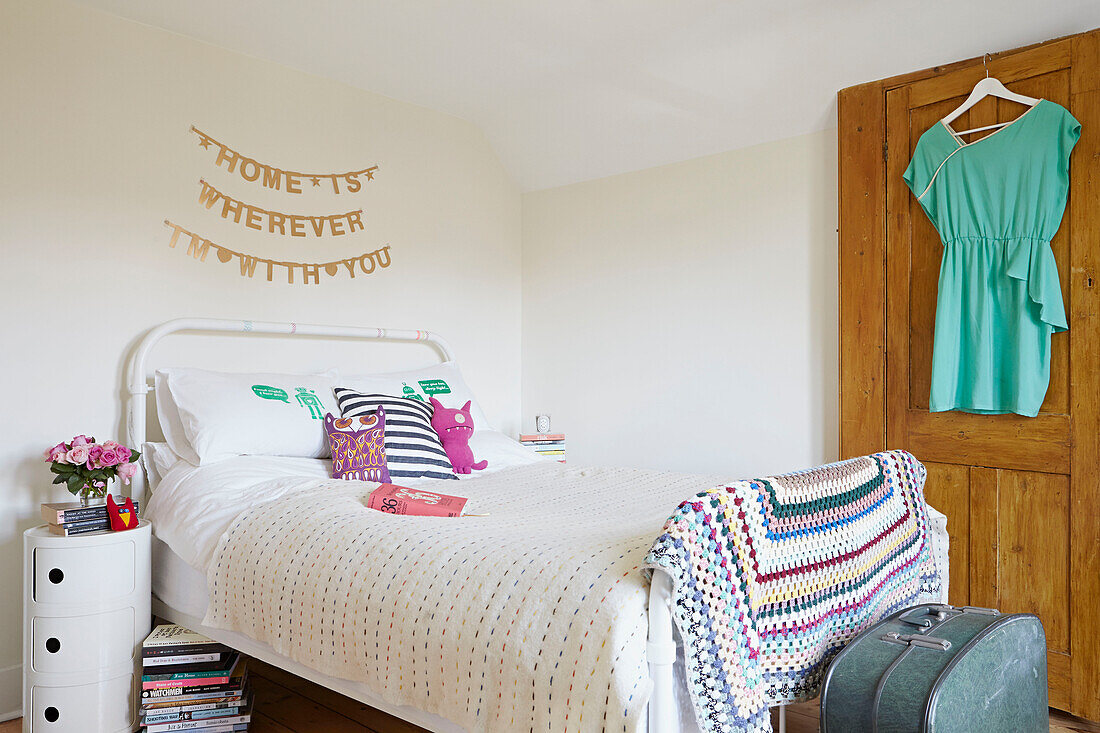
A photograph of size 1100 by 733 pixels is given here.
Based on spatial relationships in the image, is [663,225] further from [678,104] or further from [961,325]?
[961,325]

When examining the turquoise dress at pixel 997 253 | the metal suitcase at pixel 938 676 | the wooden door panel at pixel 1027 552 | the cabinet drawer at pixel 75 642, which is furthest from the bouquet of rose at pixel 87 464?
the wooden door panel at pixel 1027 552

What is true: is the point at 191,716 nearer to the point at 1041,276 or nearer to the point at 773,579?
the point at 773,579

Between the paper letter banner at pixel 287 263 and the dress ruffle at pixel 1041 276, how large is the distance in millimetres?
2410

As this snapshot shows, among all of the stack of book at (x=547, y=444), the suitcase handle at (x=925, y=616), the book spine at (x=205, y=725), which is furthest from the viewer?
the stack of book at (x=547, y=444)

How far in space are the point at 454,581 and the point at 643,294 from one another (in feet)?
7.48

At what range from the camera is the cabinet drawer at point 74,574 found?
6.84 ft

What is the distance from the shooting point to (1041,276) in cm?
238

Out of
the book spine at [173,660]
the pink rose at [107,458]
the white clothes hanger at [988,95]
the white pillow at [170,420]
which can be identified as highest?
the white clothes hanger at [988,95]

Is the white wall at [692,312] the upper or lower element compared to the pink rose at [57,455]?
upper

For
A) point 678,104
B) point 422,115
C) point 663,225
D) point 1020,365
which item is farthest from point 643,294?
point 1020,365

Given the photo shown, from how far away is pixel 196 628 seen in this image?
2.22m

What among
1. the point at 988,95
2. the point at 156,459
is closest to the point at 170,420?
the point at 156,459

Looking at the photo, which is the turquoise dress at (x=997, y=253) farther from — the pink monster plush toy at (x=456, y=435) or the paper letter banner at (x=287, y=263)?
the paper letter banner at (x=287, y=263)

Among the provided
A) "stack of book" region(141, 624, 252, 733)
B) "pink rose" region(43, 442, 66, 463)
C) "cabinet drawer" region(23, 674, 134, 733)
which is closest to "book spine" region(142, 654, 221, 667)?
"stack of book" region(141, 624, 252, 733)
